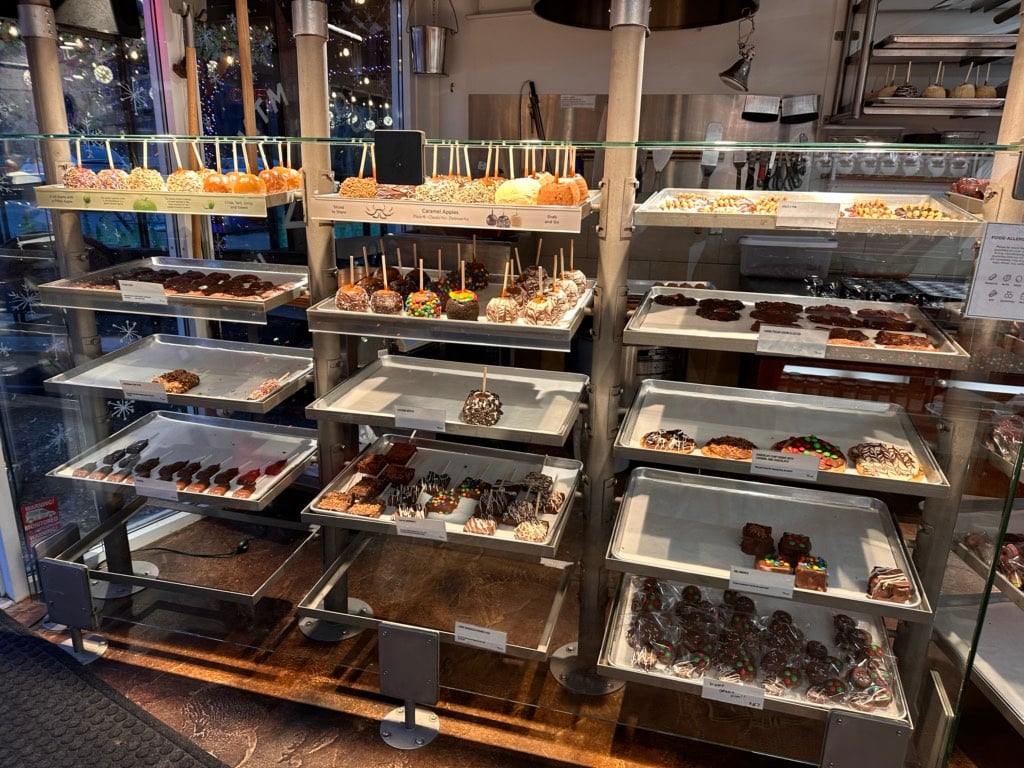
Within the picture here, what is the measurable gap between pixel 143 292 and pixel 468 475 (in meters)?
1.42

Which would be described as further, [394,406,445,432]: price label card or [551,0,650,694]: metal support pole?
[394,406,445,432]: price label card

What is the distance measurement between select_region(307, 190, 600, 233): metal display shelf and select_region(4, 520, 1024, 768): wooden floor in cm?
183

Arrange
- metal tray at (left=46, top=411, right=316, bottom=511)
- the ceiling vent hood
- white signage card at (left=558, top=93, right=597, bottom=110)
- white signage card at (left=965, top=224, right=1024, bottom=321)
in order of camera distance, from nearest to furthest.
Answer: white signage card at (left=965, top=224, right=1024, bottom=321)
the ceiling vent hood
metal tray at (left=46, top=411, right=316, bottom=511)
white signage card at (left=558, top=93, right=597, bottom=110)

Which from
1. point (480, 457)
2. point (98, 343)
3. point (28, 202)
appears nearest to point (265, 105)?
point (28, 202)

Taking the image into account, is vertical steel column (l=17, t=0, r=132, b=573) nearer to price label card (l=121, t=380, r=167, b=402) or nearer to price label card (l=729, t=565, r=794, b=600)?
price label card (l=121, t=380, r=167, b=402)

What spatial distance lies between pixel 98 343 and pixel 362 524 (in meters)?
1.70

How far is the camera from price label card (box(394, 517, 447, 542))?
251 centimetres

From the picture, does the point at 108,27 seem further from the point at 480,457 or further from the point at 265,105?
the point at 480,457

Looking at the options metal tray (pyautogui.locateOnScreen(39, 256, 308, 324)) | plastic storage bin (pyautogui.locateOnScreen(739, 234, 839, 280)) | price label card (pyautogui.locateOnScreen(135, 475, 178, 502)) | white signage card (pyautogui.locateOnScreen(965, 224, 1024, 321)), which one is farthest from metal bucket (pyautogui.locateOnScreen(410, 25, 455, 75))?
white signage card (pyautogui.locateOnScreen(965, 224, 1024, 321))

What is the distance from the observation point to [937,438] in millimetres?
2471

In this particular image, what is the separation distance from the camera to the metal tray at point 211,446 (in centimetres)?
298

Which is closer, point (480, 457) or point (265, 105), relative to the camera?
point (480, 457)

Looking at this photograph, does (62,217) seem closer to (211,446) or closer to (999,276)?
(211,446)

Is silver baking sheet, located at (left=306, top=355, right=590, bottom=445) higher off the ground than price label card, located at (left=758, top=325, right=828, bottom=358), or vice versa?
price label card, located at (left=758, top=325, right=828, bottom=358)
